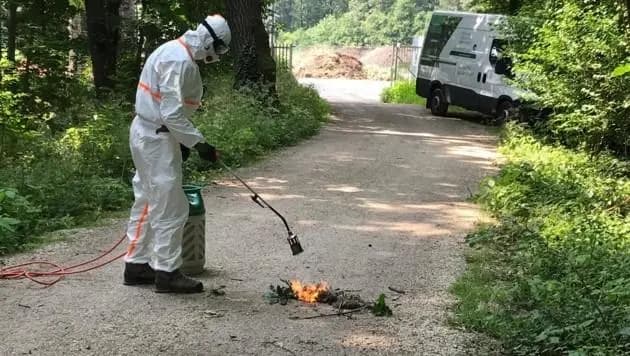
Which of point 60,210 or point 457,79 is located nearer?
point 60,210

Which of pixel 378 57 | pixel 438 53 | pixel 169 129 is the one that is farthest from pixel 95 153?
pixel 378 57

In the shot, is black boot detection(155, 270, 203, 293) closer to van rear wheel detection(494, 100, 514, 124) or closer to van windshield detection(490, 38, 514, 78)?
van rear wheel detection(494, 100, 514, 124)

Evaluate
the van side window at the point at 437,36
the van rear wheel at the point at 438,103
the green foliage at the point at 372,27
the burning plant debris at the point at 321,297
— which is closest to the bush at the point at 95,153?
the burning plant debris at the point at 321,297

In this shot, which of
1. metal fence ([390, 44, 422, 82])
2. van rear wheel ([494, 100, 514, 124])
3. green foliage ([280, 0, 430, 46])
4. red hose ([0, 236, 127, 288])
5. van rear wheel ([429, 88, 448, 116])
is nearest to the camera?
red hose ([0, 236, 127, 288])

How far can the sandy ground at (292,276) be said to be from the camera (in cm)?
A: 456

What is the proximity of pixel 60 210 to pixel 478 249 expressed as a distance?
182 inches

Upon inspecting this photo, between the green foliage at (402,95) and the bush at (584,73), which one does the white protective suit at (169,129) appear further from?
the green foliage at (402,95)

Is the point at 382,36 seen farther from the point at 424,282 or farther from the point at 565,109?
the point at 424,282

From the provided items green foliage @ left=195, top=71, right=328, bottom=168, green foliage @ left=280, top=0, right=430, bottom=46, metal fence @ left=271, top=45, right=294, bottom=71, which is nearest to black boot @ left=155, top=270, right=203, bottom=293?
green foliage @ left=195, top=71, right=328, bottom=168

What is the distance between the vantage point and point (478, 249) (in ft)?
23.2

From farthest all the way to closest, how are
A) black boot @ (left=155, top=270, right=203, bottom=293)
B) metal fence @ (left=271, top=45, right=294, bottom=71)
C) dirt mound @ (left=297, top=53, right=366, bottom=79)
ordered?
dirt mound @ (left=297, top=53, right=366, bottom=79) < metal fence @ (left=271, top=45, right=294, bottom=71) < black boot @ (left=155, top=270, right=203, bottom=293)

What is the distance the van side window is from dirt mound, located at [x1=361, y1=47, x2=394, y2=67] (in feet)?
98.0

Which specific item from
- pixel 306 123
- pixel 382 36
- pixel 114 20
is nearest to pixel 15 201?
pixel 306 123

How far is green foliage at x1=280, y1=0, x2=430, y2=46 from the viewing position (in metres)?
67.8
